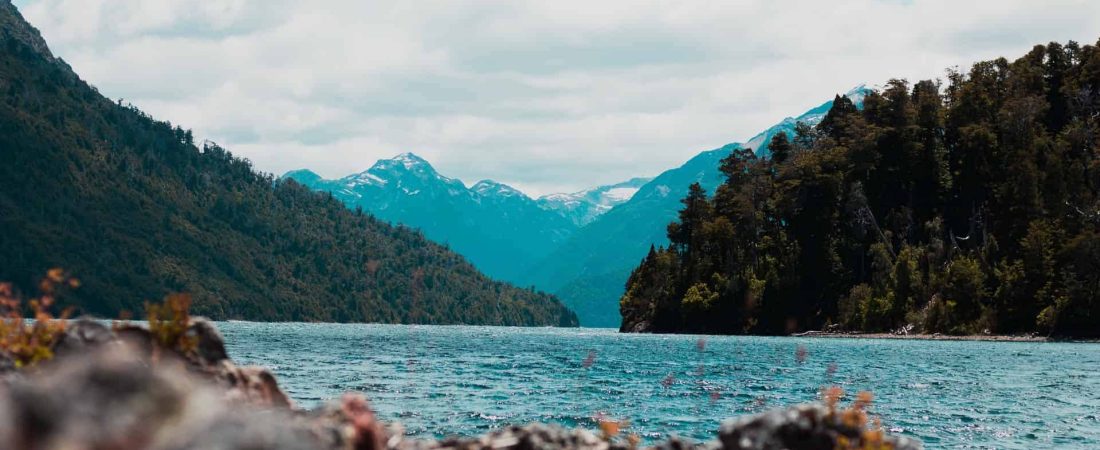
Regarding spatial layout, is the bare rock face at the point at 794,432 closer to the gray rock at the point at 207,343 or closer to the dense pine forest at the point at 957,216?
the gray rock at the point at 207,343

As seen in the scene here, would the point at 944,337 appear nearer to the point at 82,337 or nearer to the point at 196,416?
the point at 82,337

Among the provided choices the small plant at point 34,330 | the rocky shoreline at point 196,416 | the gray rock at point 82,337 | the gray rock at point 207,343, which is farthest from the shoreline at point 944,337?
the small plant at point 34,330

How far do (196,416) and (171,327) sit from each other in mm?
9128

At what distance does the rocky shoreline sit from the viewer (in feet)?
23.5

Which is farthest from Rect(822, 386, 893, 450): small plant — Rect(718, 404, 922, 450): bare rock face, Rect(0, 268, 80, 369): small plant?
Rect(0, 268, 80, 369): small plant

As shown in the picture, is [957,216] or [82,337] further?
[957,216]

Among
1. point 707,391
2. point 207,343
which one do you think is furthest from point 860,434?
point 707,391

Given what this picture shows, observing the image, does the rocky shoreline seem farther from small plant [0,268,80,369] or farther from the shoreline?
the shoreline

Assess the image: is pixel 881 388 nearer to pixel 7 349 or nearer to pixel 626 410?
pixel 626 410

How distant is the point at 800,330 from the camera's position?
186375mm

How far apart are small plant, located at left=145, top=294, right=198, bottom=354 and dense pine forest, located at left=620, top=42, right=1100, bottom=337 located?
132067 millimetres

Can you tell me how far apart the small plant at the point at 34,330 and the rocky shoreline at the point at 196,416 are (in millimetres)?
137

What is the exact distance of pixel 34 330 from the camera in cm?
1633

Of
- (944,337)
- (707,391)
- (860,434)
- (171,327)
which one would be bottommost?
(707,391)
